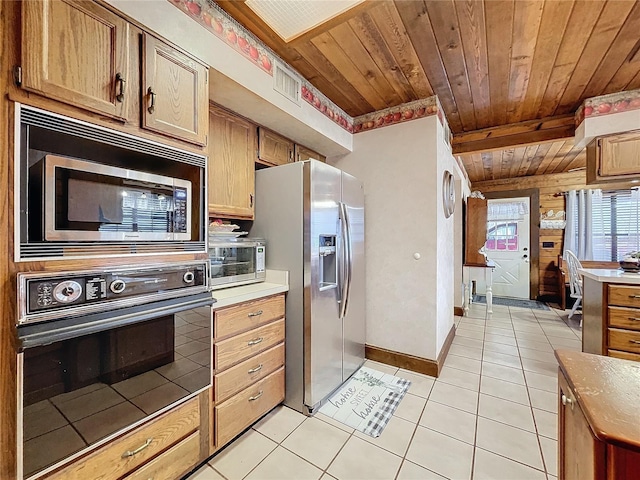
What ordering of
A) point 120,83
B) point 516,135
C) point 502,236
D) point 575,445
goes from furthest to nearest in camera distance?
point 502,236 → point 516,135 → point 120,83 → point 575,445

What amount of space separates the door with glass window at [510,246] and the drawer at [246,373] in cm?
560

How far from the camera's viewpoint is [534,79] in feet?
7.45

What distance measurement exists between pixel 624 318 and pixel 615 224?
3.72 meters

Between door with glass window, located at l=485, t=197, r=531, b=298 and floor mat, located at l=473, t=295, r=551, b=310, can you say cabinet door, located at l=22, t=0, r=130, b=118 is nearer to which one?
floor mat, located at l=473, t=295, r=551, b=310

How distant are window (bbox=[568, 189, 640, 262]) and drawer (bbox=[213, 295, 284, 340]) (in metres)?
5.90

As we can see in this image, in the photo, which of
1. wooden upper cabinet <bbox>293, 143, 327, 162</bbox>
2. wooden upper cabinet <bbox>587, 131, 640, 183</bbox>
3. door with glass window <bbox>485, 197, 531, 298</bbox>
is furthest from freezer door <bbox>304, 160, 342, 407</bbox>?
door with glass window <bbox>485, 197, 531, 298</bbox>

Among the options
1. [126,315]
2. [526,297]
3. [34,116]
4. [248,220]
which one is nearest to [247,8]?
[34,116]

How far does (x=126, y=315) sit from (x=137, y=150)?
2.32 feet

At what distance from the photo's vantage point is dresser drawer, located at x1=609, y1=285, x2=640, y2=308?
2.20 m

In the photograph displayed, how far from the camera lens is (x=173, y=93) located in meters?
1.33

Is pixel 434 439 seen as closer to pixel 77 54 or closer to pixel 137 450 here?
pixel 137 450

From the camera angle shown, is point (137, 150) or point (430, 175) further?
point (430, 175)

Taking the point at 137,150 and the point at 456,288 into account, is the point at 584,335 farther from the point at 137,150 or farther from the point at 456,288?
the point at 137,150

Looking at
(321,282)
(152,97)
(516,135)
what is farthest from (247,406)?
(516,135)
